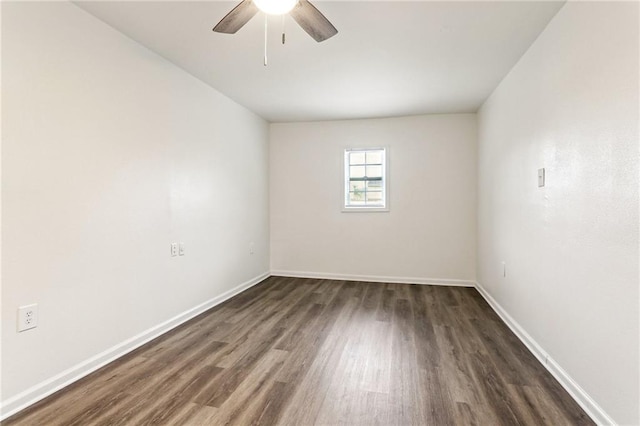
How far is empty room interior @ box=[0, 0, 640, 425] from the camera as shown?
5.50 ft

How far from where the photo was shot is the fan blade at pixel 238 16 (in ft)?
5.52

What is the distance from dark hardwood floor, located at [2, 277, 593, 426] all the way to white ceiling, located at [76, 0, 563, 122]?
7.86 ft

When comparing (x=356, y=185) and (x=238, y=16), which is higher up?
(x=238, y=16)

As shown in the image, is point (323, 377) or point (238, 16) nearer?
point (238, 16)

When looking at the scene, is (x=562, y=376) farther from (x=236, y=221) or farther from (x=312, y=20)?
(x=236, y=221)

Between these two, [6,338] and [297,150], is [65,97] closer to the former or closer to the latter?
[6,338]

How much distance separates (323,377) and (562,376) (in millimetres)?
1492

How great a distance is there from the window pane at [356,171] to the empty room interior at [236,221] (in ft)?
4.03

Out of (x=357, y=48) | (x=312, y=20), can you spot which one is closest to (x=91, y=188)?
(x=312, y=20)

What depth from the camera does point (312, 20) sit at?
1777 mm

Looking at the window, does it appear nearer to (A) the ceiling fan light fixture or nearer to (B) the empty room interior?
(B) the empty room interior

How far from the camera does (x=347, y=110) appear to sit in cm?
437

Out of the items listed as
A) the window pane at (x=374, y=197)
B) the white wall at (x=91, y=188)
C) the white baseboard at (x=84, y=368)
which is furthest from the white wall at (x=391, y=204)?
the white baseboard at (x=84, y=368)

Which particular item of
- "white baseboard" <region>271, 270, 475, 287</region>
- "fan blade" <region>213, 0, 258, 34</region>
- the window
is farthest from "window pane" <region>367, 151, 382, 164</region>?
"fan blade" <region>213, 0, 258, 34</region>
